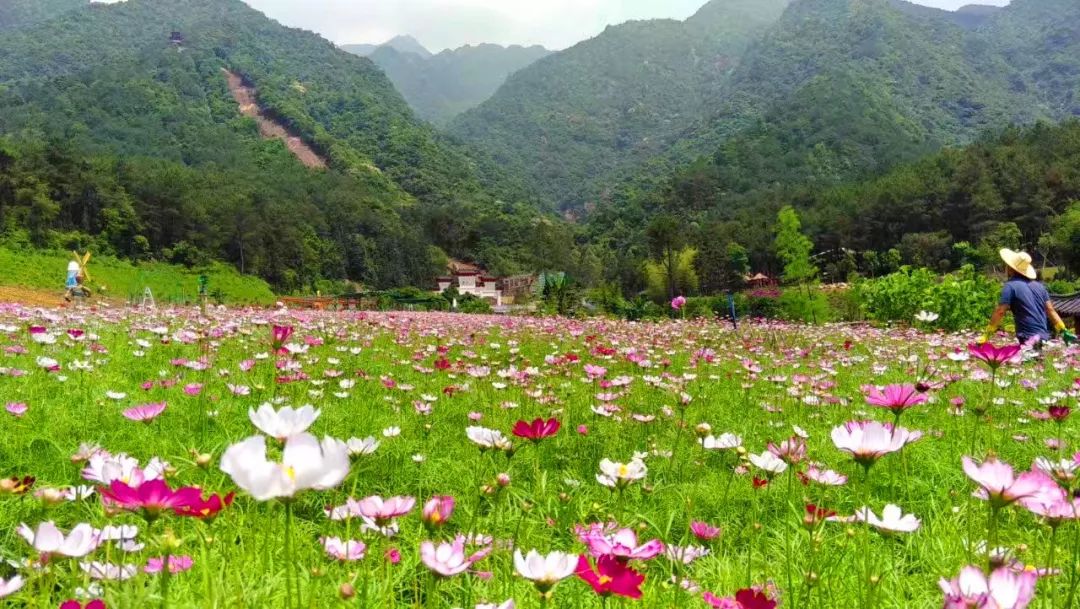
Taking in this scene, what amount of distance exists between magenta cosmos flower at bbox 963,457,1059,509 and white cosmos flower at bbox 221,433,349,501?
849mm

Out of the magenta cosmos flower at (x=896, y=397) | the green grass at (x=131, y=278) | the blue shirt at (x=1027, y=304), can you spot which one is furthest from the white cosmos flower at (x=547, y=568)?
the green grass at (x=131, y=278)

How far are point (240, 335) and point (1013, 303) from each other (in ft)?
20.7

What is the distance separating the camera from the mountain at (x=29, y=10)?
15600cm

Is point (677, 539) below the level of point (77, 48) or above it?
below

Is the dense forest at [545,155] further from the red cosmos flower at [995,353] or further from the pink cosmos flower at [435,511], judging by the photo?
the pink cosmos flower at [435,511]

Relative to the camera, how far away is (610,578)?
0.86 m

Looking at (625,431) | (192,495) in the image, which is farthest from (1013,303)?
(192,495)

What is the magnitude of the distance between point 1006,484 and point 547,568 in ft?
2.18

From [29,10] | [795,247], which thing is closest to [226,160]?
[795,247]

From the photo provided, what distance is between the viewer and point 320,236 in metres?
59.1

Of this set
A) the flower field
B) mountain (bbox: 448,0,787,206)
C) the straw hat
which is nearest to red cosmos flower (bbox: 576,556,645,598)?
the flower field

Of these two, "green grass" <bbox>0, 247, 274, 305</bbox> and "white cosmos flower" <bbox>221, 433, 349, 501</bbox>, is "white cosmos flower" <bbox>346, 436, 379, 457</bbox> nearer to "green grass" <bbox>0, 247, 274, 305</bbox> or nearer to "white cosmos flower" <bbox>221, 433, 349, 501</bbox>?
"white cosmos flower" <bbox>221, 433, 349, 501</bbox>

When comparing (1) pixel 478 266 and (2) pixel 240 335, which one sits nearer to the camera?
(2) pixel 240 335

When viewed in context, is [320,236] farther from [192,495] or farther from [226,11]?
[226,11]
